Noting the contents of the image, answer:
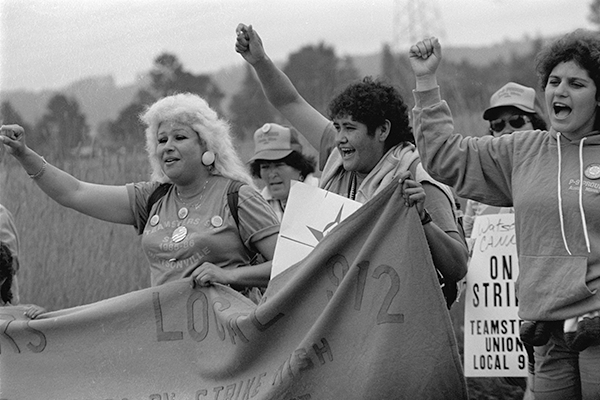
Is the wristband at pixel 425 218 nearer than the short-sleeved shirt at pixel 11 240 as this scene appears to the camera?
Yes

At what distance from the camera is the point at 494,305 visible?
6121mm

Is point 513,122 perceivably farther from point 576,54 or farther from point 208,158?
point 576,54

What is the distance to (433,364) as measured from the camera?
416 centimetres

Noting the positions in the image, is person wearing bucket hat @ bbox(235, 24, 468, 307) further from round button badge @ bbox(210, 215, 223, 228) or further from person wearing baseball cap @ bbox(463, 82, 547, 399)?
person wearing baseball cap @ bbox(463, 82, 547, 399)

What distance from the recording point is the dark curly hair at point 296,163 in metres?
7.03

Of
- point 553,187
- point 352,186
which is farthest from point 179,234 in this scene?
point 553,187

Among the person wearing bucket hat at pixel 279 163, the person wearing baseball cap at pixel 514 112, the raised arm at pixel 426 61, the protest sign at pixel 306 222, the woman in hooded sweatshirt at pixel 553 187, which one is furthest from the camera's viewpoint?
the person wearing bucket hat at pixel 279 163

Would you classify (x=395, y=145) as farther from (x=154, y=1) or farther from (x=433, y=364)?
(x=154, y=1)

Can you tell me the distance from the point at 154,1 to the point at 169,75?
2.22 feet

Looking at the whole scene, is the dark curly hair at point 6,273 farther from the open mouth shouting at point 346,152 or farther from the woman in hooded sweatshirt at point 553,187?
the woman in hooded sweatshirt at point 553,187

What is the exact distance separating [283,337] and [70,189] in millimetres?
1512

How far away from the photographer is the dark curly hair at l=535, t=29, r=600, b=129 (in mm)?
3893

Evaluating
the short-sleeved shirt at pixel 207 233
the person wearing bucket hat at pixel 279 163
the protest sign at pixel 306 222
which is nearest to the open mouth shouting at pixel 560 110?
the protest sign at pixel 306 222

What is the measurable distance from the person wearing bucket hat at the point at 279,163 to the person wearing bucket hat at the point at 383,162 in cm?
158
